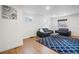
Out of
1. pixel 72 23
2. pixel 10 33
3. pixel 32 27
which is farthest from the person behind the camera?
pixel 32 27

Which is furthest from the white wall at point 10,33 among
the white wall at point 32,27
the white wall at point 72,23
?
the white wall at point 72,23

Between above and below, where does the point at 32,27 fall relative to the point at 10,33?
above

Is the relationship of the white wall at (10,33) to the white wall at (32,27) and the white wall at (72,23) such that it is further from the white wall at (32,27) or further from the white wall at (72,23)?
the white wall at (72,23)

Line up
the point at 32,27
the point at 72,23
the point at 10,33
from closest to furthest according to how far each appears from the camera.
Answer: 1. the point at 72,23
2. the point at 10,33
3. the point at 32,27

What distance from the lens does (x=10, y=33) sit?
2430mm

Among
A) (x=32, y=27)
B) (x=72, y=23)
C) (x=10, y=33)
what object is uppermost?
(x=72, y=23)

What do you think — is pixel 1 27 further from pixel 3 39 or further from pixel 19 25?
pixel 19 25

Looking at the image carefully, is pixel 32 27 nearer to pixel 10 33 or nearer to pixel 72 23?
pixel 10 33

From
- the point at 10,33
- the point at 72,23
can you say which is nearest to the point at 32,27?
the point at 10,33

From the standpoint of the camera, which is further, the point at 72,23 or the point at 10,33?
the point at 10,33

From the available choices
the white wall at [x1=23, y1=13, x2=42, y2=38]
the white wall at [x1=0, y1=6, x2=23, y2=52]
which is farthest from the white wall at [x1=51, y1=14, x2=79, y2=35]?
the white wall at [x1=0, y1=6, x2=23, y2=52]

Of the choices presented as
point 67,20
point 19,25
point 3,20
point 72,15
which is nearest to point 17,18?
point 19,25

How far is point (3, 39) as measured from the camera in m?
2.22
